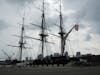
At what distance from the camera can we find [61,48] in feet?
424

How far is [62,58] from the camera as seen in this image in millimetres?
114625

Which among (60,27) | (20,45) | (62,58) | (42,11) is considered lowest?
(62,58)

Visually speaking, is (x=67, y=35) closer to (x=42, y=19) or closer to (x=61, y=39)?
(x=61, y=39)

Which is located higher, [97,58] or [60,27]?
[60,27]

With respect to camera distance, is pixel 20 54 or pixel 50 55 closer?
pixel 50 55

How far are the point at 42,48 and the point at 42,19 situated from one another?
19.1 m

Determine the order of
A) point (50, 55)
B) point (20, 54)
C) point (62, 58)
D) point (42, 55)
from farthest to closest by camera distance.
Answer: point (20, 54) → point (50, 55) → point (42, 55) → point (62, 58)

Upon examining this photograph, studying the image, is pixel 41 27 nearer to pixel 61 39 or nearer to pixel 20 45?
pixel 61 39

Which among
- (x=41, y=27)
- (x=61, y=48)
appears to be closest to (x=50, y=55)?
(x=61, y=48)

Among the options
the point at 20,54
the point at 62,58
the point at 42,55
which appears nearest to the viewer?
the point at 62,58

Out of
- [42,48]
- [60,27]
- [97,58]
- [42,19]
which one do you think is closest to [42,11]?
[42,19]

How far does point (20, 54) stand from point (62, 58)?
44647 millimetres

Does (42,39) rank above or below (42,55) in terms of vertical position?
above

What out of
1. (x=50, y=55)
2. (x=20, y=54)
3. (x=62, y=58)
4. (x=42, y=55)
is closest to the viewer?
(x=62, y=58)
